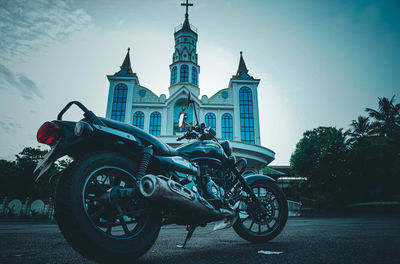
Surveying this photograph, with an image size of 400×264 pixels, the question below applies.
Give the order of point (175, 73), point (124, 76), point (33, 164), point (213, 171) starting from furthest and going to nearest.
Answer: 1. point (175, 73)
2. point (124, 76)
3. point (33, 164)
4. point (213, 171)

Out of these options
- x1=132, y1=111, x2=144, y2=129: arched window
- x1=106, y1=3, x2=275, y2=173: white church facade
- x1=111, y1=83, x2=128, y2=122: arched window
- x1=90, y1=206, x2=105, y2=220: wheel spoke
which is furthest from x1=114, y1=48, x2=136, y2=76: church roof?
x1=90, y1=206, x2=105, y2=220: wheel spoke

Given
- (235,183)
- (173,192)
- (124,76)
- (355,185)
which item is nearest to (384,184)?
(355,185)

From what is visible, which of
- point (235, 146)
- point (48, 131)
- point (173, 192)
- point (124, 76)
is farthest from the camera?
point (124, 76)

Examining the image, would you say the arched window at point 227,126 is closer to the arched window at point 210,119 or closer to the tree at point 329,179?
the arched window at point 210,119

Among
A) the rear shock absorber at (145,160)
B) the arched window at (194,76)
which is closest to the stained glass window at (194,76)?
the arched window at (194,76)

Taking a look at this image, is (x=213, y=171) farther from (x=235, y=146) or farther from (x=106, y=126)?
(x=235, y=146)

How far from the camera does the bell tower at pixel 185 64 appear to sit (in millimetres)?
29562

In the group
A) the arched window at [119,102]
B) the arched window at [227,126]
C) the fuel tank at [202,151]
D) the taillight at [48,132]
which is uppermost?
the arched window at [119,102]

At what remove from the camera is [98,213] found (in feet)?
5.28

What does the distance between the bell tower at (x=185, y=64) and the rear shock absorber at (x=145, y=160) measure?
89.3 feet

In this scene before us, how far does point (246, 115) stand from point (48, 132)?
2656 cm

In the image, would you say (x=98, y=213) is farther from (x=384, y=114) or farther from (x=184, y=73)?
(x=384, y=114)

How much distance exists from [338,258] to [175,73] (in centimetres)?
2999

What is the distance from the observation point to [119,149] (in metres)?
1.83
